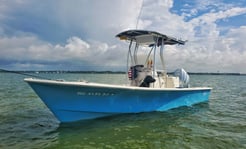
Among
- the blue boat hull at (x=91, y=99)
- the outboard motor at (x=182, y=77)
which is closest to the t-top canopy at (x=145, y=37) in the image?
the outboard motor at (x=182, y=77)

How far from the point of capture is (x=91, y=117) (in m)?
8.52

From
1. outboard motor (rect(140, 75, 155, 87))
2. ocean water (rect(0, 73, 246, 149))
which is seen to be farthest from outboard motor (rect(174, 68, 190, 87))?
outboard motor (rect(140, 75, 155, 87))

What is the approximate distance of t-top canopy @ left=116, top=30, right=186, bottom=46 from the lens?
32.9 ft

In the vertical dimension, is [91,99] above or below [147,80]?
below

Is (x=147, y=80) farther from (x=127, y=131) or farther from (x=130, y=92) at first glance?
(x=127, y=131)

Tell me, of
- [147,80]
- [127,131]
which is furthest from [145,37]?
[127,131]

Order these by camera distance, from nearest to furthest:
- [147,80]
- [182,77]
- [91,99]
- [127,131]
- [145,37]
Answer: [127,131], [91,99], [147,80], [145,37], [182,77]

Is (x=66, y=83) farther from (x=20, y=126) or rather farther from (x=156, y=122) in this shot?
(x=156, y=122)

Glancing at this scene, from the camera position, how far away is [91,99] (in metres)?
8.12

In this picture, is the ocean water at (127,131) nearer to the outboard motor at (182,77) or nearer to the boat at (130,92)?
the boat at (130,92)

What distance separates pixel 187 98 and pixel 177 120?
107 inches

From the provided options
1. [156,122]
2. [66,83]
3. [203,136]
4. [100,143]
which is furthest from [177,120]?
[66,83]

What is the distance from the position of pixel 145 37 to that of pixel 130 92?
10.3 feet

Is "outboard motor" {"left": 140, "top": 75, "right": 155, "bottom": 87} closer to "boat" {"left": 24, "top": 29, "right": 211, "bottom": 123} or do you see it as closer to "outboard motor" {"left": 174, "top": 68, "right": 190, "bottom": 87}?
"boat" {"left": 24, "top": 29, "right": 211, "bottom": 123}
